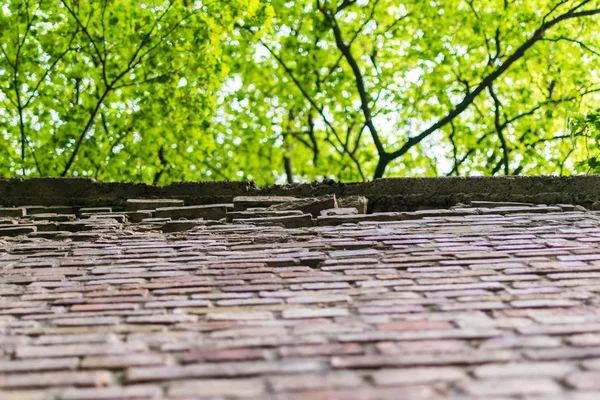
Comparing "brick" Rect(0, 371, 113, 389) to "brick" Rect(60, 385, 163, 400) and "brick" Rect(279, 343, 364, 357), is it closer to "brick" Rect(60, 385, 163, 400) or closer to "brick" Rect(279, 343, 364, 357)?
"brick" Rect(60, 385, 163, 400)

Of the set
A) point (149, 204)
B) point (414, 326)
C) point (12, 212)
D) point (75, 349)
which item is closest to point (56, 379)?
point (75, 349)

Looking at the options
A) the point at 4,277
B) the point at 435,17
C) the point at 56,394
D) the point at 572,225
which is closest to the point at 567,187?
the point at 572,225

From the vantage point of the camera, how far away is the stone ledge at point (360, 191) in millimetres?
6285

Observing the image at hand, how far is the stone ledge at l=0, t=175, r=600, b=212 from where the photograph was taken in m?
6.29

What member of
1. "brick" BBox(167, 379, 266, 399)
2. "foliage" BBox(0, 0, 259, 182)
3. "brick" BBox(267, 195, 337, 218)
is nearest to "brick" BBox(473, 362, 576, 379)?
"brick" BBox(167, 379, 266, 399)

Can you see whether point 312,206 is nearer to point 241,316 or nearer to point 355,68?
point 241,316

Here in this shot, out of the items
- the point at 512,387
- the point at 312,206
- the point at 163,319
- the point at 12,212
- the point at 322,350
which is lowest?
the point at 512,387

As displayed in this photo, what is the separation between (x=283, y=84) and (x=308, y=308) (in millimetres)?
16535

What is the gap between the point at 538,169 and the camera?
1927 centimetres

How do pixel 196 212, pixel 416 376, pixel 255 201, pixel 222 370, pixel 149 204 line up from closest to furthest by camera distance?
pixel 416 376 < pixel 222 370 < pixel 196 212 < pixel 255 201 < pixel 149 204

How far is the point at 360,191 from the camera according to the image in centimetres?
666

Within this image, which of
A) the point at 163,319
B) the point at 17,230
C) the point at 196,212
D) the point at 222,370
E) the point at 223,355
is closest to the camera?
the point at 222,370

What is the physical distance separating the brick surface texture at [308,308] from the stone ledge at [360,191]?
750mm

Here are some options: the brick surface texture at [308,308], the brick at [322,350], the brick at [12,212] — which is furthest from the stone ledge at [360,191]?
the brick at [322,350]
